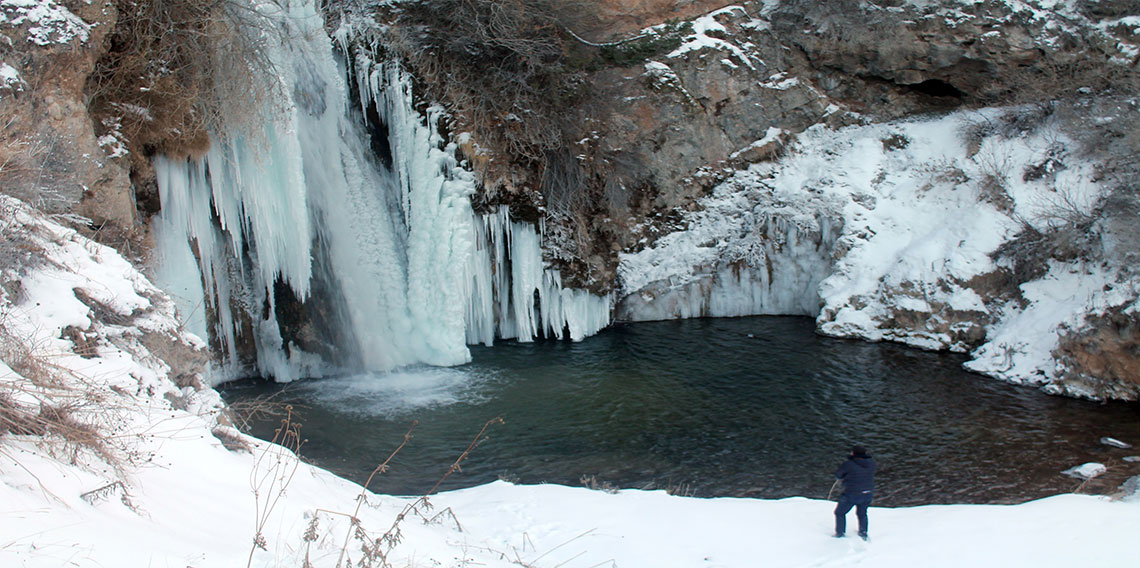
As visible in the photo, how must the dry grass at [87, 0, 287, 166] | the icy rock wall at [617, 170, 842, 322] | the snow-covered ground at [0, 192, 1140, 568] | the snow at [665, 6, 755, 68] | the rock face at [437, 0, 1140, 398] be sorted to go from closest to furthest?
the snow-covered ground at [0, 192, 1140, 568] → the dry grass at [87, 0, 287, 166] → the rock face at [437, 0, 1140, 398] → the icy rock wall at [617, 170, 842, 322] → the snow at [665, 6, 755, 68]

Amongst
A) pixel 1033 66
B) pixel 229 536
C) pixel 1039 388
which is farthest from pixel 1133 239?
pixel 229 536

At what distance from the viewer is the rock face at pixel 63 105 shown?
301 inches

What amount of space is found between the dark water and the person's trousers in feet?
5.99

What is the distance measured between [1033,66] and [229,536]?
1824 cm

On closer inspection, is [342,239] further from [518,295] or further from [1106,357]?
[1106,357]

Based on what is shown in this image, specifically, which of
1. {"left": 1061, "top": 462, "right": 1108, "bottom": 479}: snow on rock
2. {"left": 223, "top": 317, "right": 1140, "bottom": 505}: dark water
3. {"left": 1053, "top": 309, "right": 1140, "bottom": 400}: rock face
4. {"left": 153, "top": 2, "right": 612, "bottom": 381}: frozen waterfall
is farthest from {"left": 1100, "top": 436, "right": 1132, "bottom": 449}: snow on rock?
{"left": 153, "top": 2, "right": 612, "bottom": 381}: frozen waterfall

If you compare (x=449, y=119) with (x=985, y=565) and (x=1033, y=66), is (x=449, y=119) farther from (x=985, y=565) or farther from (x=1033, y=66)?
(x=1033, y=66)

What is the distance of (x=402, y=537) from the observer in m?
4.31

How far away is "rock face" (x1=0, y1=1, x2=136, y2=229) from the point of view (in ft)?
25.1

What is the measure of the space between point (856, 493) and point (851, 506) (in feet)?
0.43

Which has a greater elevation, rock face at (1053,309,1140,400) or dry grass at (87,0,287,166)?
dry grass at (87,0,287,166)

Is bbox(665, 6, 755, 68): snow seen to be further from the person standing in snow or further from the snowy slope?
the person standing in snow

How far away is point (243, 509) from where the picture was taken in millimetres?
4016

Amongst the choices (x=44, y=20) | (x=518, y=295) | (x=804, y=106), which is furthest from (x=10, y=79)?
(x=804, y=106)
